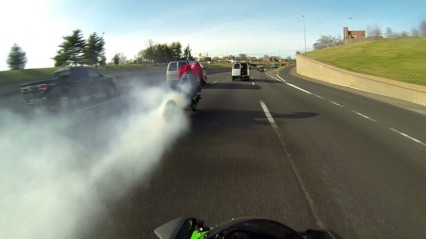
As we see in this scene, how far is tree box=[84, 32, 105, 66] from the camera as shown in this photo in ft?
224

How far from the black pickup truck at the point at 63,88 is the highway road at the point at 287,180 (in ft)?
14.6

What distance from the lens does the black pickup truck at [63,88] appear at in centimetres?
A: 1645

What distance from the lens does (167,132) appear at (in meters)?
11.3

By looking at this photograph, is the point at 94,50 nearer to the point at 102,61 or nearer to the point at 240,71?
the point at 102,61

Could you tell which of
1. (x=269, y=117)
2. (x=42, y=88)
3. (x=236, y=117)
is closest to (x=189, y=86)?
(x=236, y=117)

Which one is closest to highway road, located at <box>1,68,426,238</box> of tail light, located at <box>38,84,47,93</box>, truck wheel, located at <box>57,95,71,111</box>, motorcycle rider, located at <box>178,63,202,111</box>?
motorcycle rider, located at <box>178,63,202,111</box>

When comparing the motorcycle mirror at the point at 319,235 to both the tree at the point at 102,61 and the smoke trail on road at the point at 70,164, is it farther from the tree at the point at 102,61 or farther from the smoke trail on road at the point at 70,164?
the tree at the point at 102,61

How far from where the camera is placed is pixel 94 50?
69.6 metres

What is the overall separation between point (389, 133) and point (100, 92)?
1298 cm

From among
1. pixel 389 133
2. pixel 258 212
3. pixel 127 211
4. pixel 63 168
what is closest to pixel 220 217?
pixel 258 212

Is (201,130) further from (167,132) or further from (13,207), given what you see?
(13,207)

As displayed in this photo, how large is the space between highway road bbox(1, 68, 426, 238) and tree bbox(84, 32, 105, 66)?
58.7m

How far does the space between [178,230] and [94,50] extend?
70015 mm

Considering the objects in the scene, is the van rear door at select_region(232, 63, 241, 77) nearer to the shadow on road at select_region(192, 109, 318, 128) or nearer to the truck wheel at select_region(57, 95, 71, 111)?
the shadow on road at select_region(192, 109, 318, 128)
